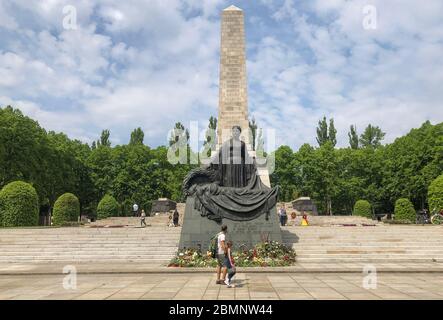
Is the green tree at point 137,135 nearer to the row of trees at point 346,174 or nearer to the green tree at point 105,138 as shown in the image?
the green tree at point 105,138

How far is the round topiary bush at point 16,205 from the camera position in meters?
26.7

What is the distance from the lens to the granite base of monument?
16953mm

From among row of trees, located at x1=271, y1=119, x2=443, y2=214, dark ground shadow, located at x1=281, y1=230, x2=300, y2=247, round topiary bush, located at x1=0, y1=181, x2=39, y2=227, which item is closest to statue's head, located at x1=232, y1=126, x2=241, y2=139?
dark ground shadow, located at x1=281, y1=230, x2=300, y2=247

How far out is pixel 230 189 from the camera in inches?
687

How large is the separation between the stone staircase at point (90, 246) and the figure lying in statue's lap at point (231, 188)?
9.75 ft

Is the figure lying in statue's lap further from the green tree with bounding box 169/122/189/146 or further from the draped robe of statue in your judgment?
the green tree with bounding box 169/122/189/146

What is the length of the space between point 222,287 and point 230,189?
281 inches

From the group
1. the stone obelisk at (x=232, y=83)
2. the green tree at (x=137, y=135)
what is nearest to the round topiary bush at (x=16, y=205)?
the stone obelisk at (x=232, y=83)

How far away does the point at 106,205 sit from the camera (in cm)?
4088

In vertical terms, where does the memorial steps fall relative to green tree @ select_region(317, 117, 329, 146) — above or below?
below

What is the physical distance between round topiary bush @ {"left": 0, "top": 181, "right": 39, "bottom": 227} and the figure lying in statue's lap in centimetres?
1449

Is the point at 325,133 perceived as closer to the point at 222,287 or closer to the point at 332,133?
the point at 332,133

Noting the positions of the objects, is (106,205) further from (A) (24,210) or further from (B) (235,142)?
(B) (235,142)

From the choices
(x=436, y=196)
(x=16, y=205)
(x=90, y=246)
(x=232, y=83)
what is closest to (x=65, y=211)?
(x=16, y=205)
